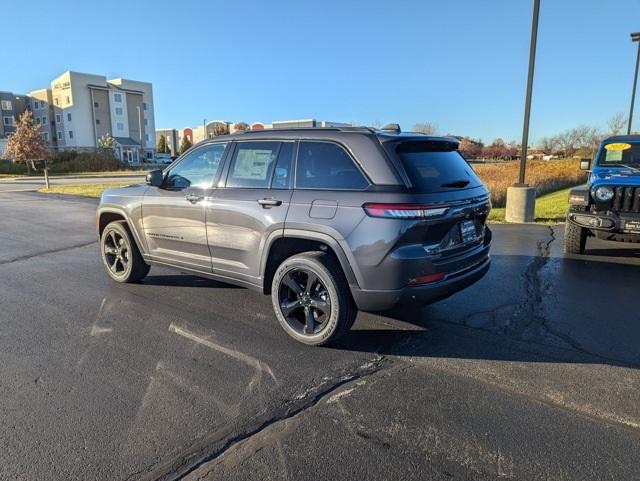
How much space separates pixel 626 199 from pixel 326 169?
205 inches

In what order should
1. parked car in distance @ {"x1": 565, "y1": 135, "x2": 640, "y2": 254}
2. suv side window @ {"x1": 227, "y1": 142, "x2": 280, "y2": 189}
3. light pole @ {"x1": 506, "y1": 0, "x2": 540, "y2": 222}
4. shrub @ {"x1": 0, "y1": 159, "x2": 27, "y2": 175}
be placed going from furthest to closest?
shrub @ {"x1": 0, "y1": 159, "x2": 27, "y2": 175} < light pole @ {"x1": 506, "y1": 0, "x2": 540, "y2": 222} < parked car in distance @ {"x1": 565, "y1": 135, "x2": 640, "y2": 254} < suv side window @ {"x1": 227, "y1": 142, "x2": 280, "y2": 189}

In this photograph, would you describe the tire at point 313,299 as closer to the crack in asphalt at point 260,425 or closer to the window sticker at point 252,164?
the crack in asphalt at point 260,425

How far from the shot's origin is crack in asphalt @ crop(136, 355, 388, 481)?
2.41m

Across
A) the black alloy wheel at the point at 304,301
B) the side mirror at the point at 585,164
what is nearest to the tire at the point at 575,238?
the side mirror at the point at 585,164

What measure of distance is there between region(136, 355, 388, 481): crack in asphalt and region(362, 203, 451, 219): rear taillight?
1.19 m

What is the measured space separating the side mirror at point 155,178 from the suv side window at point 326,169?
74.4 inches

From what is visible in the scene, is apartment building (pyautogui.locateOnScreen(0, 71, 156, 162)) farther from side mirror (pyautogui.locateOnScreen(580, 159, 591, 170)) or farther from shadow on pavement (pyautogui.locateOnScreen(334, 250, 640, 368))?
shadow on pavement (pyautogui.locateOnScreen(334, 250, 640, 368))

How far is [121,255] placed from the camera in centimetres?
586

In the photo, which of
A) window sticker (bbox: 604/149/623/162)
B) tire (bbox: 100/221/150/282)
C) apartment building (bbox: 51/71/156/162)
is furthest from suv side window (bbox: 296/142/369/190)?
apartment building (bbox: 51/71/156/162)

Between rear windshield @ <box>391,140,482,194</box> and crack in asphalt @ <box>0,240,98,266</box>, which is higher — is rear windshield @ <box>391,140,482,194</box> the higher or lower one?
the higher one

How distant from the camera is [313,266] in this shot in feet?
12.4

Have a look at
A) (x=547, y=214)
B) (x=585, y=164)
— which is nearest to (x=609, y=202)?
(x=585, y=164)

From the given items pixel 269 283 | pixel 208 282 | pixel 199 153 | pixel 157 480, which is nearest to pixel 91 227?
pixel 208 282

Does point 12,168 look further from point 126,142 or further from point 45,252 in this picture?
point 45,252
